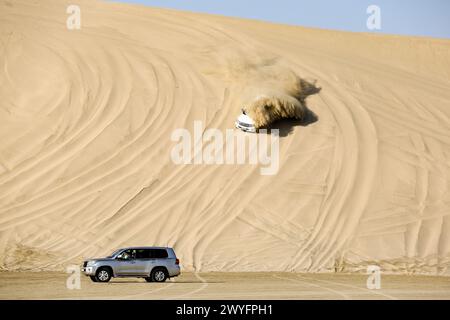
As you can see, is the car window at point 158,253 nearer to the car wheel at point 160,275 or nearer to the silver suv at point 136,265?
the silver suv at point 136,265

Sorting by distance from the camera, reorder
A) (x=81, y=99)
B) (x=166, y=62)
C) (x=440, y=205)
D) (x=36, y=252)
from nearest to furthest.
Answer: (x=36, y=252)
(x=440, y=205)
(x=81, y=99)
(x=166, y=62)

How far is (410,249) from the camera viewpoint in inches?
1154

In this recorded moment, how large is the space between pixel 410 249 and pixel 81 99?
49.1 feet

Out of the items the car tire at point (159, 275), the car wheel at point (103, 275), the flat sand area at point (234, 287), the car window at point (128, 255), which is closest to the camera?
the flat sand area at point (234, 287)

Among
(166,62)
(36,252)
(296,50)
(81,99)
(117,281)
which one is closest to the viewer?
(117,281)

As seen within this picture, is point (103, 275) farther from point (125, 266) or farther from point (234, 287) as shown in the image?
point (234, 287)

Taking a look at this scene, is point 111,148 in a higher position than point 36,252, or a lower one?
higher

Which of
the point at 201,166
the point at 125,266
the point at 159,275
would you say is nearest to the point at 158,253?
the point at 159,275

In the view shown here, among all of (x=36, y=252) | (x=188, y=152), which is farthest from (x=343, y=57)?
(x=36, y=252)

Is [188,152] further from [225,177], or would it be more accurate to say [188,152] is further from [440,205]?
[440,205]

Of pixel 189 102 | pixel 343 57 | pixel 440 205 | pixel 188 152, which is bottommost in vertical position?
pixel 440 205

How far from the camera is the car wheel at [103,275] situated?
910 inches

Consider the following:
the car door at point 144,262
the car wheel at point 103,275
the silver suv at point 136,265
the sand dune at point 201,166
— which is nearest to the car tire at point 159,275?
the silver suv at point 136,265

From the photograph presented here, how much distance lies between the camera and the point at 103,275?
23188 mm
